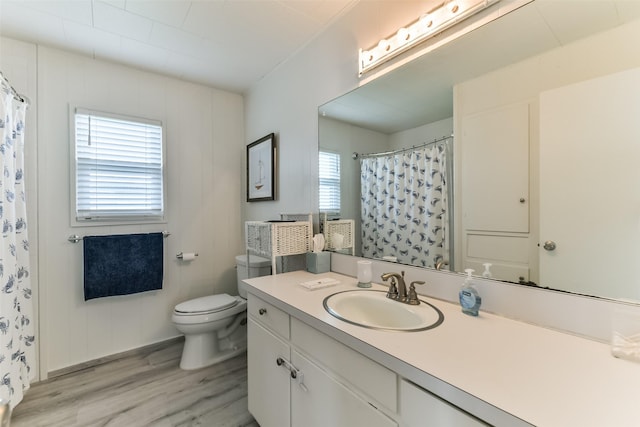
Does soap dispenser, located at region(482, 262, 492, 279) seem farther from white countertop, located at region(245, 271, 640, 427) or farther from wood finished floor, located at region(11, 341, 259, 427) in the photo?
wood finished floor, located at region(11, 341, 259, 427)

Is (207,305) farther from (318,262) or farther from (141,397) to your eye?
(318,262)

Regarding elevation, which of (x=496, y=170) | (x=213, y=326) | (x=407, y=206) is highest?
(x=496, y=170)

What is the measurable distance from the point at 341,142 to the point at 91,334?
2359 mm

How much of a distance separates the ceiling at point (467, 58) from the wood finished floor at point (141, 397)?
185cm

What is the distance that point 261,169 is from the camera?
2445 millimetres

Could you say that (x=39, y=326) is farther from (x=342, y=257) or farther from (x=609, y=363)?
(x=609, y=363)

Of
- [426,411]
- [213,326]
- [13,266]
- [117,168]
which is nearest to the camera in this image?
[426,411]

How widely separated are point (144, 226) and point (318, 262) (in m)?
1.59

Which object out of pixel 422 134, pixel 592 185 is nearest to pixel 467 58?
pixel 422 134

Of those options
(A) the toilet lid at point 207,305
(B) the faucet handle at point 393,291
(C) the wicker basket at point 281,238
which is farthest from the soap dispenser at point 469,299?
(A) the toilet lid at point 207,305

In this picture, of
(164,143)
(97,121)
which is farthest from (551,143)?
(97,121)

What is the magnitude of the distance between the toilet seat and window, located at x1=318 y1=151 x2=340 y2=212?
3.59ft

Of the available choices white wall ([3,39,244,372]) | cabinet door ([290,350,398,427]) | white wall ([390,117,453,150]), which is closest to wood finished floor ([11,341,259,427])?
white wall ([3,39,244,372])

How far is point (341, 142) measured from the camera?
1.71 metres
